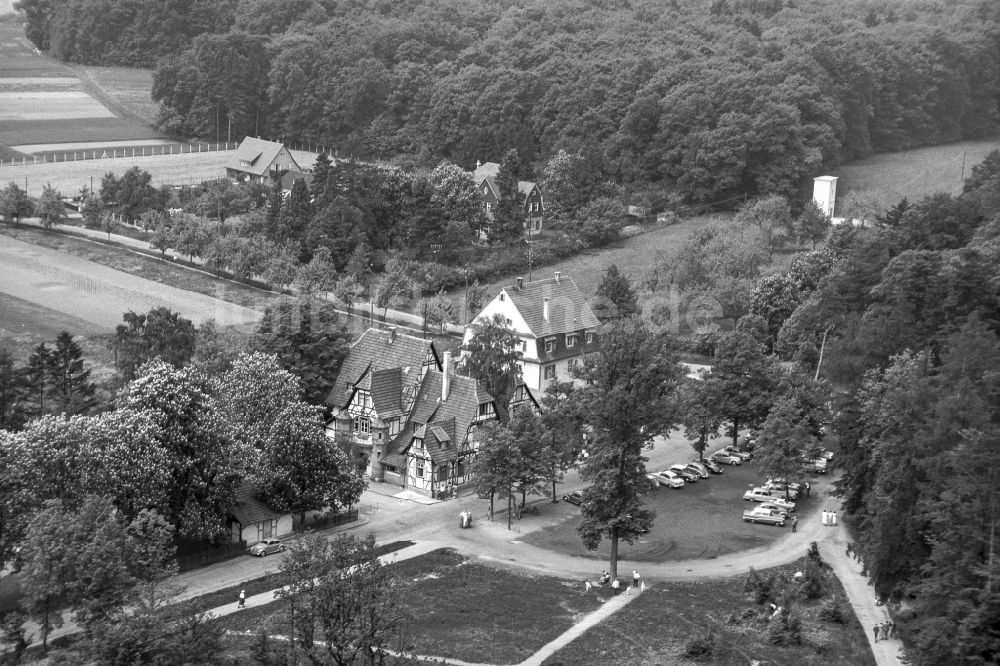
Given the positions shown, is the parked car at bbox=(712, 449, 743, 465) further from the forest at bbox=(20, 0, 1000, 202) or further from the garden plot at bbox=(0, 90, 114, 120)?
the garden plot at bbox=(0, 90, 114, 120)

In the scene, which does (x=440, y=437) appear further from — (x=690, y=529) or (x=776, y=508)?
(x=776, y=508)

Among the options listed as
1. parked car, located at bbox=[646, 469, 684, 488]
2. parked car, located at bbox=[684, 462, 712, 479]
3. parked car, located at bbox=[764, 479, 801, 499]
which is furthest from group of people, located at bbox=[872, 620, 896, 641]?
parked car, located at bbox=[684, 462, 712, 479]

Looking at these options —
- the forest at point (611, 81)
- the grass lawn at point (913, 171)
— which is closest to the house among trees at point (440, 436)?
the forest at point (611, 81)

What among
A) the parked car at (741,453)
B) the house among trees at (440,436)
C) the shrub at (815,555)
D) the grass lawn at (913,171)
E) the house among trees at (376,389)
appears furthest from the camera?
the grass lawn at (913,171)

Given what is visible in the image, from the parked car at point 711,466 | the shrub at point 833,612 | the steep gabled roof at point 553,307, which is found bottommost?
the shrub at point 833,612

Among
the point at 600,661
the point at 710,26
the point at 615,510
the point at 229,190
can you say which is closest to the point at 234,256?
the point at 229,190

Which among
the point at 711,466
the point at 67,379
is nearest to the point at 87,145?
the point at 67,379

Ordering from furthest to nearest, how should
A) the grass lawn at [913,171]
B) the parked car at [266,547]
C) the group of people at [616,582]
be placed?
the grass lawn at [913,171] → the parked car at [266,547] → the group of people at [616,582]

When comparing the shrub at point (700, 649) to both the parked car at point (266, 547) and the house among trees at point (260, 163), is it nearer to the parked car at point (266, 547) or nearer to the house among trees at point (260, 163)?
the parked car at point (266, 547)
